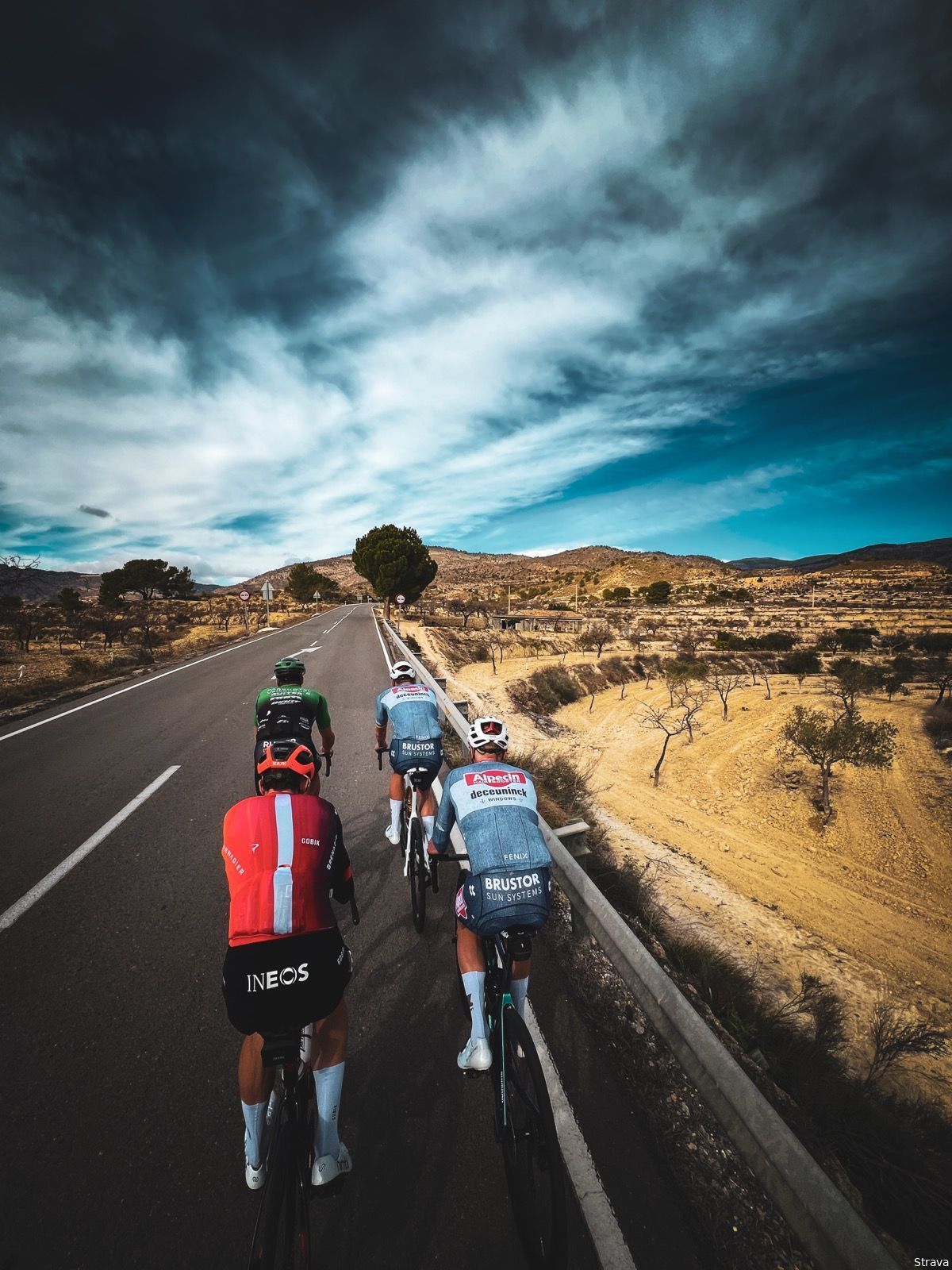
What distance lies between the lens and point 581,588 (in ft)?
303

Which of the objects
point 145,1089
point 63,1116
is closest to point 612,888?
point 145,1089

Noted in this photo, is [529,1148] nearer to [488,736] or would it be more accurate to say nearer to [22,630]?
[488,736]

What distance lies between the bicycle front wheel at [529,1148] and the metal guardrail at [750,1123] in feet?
3.04

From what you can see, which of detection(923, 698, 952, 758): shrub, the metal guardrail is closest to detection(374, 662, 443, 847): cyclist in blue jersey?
the metal guardrail

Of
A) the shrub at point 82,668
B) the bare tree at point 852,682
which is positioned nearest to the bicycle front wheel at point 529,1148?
the shrub at point 82,668

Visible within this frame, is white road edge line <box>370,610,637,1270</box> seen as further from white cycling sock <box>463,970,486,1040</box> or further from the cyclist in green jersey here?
the cyclist in green jersey

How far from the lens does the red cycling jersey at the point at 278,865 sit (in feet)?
6.99

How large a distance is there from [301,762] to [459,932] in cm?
160

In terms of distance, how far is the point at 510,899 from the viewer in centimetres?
279

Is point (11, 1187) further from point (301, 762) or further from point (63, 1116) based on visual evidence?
point (301, 762)

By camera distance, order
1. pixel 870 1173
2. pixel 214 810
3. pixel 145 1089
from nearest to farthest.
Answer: pixel 870 1173 < pixel 145 1089 < pixel 214 810

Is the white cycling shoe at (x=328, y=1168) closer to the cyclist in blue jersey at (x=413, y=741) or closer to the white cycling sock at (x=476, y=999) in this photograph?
the white cycling sock at (x=476, y=999)

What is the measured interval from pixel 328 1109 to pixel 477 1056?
31.9 inches

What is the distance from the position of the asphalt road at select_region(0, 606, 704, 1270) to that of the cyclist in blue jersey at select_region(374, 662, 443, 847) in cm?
84
